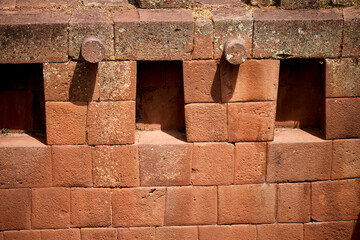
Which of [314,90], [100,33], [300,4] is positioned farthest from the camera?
[314,90]

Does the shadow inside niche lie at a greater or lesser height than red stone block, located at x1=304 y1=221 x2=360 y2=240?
greater

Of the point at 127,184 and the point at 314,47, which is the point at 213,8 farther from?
the point at 127,184

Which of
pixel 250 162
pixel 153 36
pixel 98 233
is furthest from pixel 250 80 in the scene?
pixel 98 233

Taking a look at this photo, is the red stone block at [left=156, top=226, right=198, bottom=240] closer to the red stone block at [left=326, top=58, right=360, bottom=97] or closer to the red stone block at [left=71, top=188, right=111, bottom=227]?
the red stone block at [left=71, top=188, right=111, bottom=227]

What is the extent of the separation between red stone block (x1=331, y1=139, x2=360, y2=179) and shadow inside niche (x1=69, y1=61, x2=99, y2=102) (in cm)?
320

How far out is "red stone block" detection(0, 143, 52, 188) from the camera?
488 cm

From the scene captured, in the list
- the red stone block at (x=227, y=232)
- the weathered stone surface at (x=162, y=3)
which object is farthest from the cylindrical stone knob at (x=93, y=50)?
the red stone block at (x=227, y=232)

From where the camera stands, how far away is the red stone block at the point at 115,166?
4.91 meters

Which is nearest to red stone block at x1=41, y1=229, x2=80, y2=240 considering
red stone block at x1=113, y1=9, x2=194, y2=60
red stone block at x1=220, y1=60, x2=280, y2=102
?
red stone block at x1=113, y1=9, x2=194, y2=60

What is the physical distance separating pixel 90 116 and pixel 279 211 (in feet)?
9.20

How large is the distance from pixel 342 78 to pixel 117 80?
2.83 meters

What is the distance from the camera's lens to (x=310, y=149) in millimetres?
5035

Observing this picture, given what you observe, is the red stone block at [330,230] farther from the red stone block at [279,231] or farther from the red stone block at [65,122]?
the red stone block at [65,122]

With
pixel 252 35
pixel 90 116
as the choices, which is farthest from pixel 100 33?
pixel 252 35
